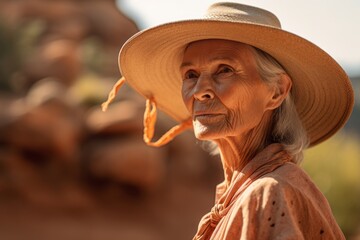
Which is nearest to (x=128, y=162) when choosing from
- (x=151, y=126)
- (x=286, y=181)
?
(x=151, y=126)

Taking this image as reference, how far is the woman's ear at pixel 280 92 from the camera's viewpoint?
2557mm

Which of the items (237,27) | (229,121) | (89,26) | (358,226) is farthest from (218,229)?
(89,26)

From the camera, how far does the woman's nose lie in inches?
98.0

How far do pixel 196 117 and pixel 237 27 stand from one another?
0.35 meters

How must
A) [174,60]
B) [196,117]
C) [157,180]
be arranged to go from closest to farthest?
[196,117] < [174,60] < [157,180]

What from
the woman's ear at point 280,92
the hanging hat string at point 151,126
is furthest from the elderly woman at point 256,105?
the hanging hat string at point 151,126

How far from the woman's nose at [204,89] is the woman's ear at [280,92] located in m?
0.22

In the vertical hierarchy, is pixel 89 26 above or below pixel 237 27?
above

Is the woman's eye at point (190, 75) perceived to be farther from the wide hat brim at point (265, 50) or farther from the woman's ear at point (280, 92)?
the woman's ear at point (280, 92)

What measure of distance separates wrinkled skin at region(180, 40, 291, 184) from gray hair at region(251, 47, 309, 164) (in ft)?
0.12

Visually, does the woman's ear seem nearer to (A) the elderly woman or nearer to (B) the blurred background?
(A) the elderly woman

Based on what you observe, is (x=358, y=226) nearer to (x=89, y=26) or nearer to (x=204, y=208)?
(x=204, y=208)

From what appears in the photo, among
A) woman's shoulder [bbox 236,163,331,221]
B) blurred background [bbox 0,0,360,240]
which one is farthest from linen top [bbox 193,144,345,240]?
blurred background [bbox 0,0,360,240]

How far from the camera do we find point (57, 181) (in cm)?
1571
